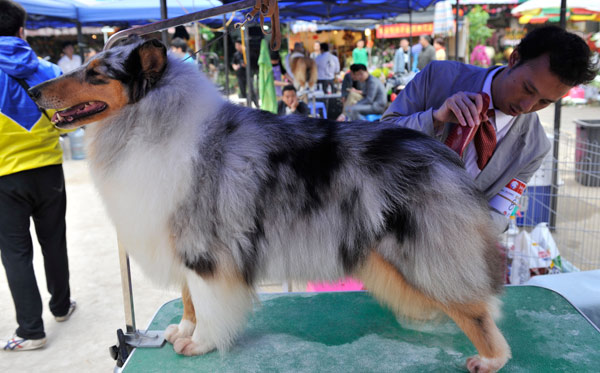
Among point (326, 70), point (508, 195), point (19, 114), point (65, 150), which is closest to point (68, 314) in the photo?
point (19, 114)

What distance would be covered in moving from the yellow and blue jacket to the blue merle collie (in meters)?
2.00

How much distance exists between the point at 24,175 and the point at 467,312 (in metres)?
3.47

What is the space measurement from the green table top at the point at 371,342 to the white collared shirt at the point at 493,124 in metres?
0.88

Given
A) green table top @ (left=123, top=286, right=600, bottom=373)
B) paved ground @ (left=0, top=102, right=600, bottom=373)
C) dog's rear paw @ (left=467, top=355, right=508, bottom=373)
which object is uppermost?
dog's rear paw @ (left=467, top=355, right=508, bottom=373)

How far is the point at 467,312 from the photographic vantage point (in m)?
2.09

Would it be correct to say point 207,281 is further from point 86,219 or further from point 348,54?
point 348,54

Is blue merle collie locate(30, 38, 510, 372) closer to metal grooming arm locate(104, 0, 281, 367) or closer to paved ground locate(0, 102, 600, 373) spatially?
metal grooming arm locate(104, 0, 281, 367)

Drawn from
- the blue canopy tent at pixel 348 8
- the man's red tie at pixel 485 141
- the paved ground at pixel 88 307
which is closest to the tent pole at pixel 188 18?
the paved ground at pixel 88 307

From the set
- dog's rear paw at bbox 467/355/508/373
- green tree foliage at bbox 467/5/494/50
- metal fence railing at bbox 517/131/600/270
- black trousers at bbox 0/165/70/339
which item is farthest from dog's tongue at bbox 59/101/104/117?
green tree foliage at bbox 467/5/494/50

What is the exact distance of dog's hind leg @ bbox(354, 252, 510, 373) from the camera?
209 cm

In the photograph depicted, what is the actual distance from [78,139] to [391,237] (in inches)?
412

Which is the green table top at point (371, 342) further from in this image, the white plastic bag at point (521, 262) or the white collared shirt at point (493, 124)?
the white plastic bag at point (521, 262)

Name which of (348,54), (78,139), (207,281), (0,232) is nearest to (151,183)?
(207,281)

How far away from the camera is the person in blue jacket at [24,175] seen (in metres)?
3.69
